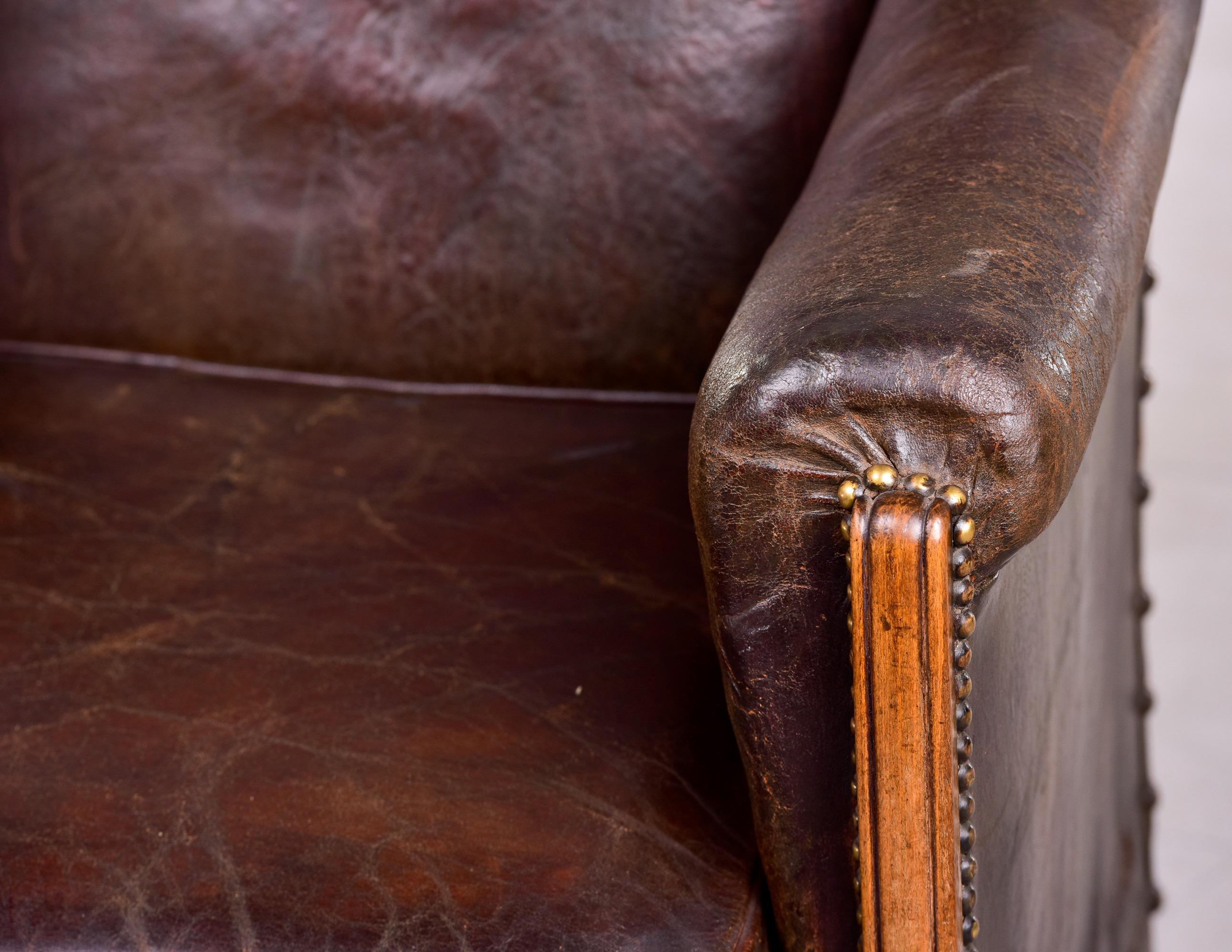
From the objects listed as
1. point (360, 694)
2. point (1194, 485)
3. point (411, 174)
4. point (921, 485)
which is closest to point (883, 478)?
point (921, 485)

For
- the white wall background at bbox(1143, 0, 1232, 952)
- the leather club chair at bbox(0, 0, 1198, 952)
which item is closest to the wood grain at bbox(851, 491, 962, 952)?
the leather club chair at bbox(0, 0, 1198, 952)

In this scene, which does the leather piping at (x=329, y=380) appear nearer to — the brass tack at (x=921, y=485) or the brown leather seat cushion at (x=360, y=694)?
the brown leather seat cushion at (x=360, y=694)

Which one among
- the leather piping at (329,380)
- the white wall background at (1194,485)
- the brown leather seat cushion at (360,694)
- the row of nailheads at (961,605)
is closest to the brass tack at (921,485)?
the row of nailheads at (961,605)

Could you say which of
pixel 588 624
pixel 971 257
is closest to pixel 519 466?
pixel 588 624

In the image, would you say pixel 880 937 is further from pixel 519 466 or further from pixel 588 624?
pixel 519 466

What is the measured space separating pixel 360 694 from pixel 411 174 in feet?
1.87

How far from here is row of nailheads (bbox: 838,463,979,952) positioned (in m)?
0.53

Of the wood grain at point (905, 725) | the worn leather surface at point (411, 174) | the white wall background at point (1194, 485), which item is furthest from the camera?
the white wall background at point (1194, 485)

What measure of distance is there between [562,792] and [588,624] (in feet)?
0.51

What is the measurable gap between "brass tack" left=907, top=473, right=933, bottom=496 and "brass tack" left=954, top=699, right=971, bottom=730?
0.24ft

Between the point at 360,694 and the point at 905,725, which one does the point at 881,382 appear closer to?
the point at 905,725

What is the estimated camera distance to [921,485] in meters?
0.54

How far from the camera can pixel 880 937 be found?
0.58 metres

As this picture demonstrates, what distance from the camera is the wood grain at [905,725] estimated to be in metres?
0.53
